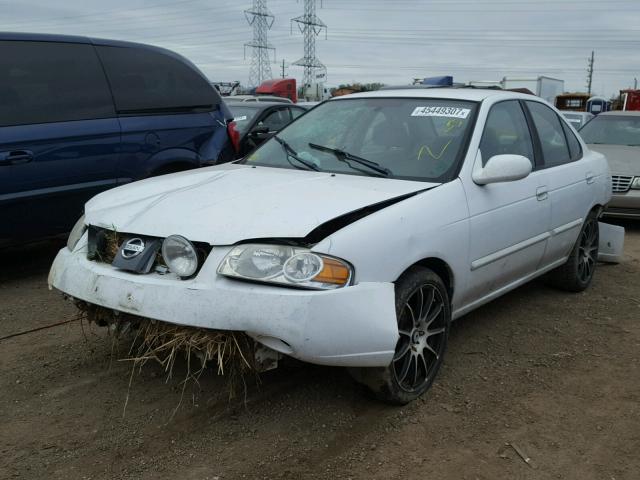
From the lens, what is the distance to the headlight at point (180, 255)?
2.90 metres

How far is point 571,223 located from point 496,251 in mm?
1281

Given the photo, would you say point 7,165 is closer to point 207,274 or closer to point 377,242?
point 207,274

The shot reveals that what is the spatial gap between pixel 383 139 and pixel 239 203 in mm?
1220

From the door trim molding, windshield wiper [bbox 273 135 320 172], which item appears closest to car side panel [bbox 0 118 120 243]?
windshield wiper [bbox 273 135 320 172]

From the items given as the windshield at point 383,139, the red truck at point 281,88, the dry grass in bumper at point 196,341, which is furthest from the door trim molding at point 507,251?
the red truck at point 281,88

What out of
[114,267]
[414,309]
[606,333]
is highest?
[114,267]

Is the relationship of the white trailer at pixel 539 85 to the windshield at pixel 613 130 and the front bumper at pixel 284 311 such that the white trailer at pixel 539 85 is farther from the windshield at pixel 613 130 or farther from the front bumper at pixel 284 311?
the front bumper at pixel 284 311

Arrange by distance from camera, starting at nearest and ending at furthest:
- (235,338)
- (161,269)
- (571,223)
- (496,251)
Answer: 1. (235,338)
2. (161,269)
3. (496,251)
4. (571,223)

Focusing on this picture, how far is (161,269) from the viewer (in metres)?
3.02

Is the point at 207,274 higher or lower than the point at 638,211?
higher

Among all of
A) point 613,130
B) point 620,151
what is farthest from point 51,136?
point 613,130

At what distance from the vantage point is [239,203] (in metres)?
3.17

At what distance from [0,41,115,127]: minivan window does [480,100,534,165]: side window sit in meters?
3.21

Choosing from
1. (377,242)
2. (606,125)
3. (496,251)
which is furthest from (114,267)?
(606,125)
